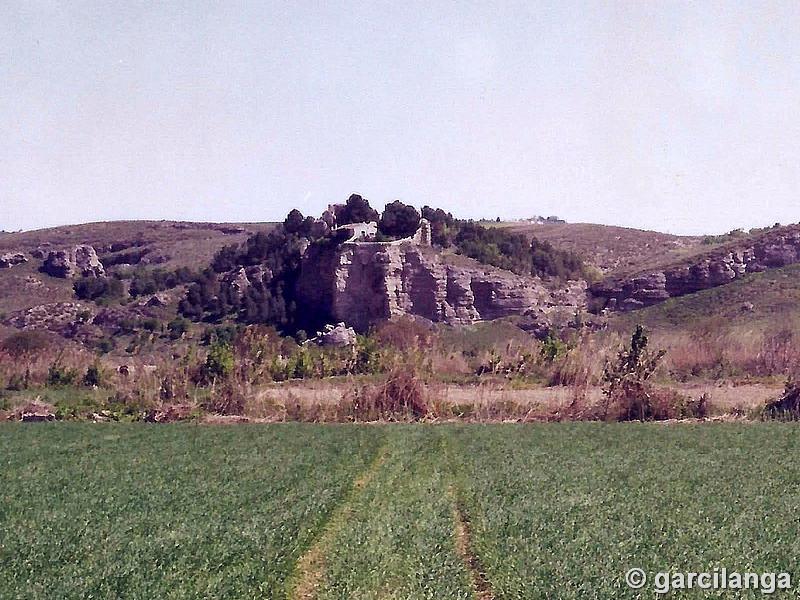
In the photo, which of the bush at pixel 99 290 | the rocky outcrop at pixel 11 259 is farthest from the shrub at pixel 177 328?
the rocky outcrop at pixel 11 259

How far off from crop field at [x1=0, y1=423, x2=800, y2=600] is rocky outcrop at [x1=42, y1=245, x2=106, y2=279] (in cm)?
5824

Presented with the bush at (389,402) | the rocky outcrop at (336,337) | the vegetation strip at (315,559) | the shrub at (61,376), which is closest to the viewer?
the vegetation strip at (315,559)

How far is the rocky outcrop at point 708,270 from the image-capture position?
50.8m

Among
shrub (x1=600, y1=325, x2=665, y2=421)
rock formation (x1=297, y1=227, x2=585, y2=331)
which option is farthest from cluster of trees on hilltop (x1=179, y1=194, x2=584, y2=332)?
shrub (x1=600, y1=325, x2=665, y2=421)

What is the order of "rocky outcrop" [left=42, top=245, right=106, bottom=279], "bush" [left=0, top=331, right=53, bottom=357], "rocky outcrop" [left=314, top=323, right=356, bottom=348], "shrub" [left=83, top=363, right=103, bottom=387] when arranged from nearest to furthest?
"shrub" [left=83, top=363, right=103, bottom=387]
"bush" [left=0, top=331, right=53, bottom=357]
"rocky outcrop" [left=314, top=323, right=356, bottom=348]
"rocky outcrop" [left=42, top=245, right=106, bottom=279]

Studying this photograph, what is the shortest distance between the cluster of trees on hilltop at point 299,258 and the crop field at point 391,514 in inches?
1555

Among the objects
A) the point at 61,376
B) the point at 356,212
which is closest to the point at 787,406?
the point at 61,376

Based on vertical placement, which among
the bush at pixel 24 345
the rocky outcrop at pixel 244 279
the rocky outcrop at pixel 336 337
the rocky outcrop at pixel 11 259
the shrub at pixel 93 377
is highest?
the rocky outcrop at pixel 11 259

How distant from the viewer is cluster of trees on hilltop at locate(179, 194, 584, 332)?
55.4 meters

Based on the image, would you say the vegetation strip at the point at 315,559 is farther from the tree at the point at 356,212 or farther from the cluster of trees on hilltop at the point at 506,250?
the tree at the point at 356,212

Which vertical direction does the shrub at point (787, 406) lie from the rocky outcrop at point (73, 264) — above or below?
below

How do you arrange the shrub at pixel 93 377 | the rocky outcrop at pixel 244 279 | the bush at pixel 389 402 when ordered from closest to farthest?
the bush at pixel 389 402 < the shrub at pixel 93 377 < the rocky outcrop at pixel 244 279

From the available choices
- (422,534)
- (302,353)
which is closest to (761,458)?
(422,534)

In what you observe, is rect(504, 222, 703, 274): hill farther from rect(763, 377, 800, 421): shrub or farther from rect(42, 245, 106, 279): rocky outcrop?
rect(763, 377, 800, 421): shrub
